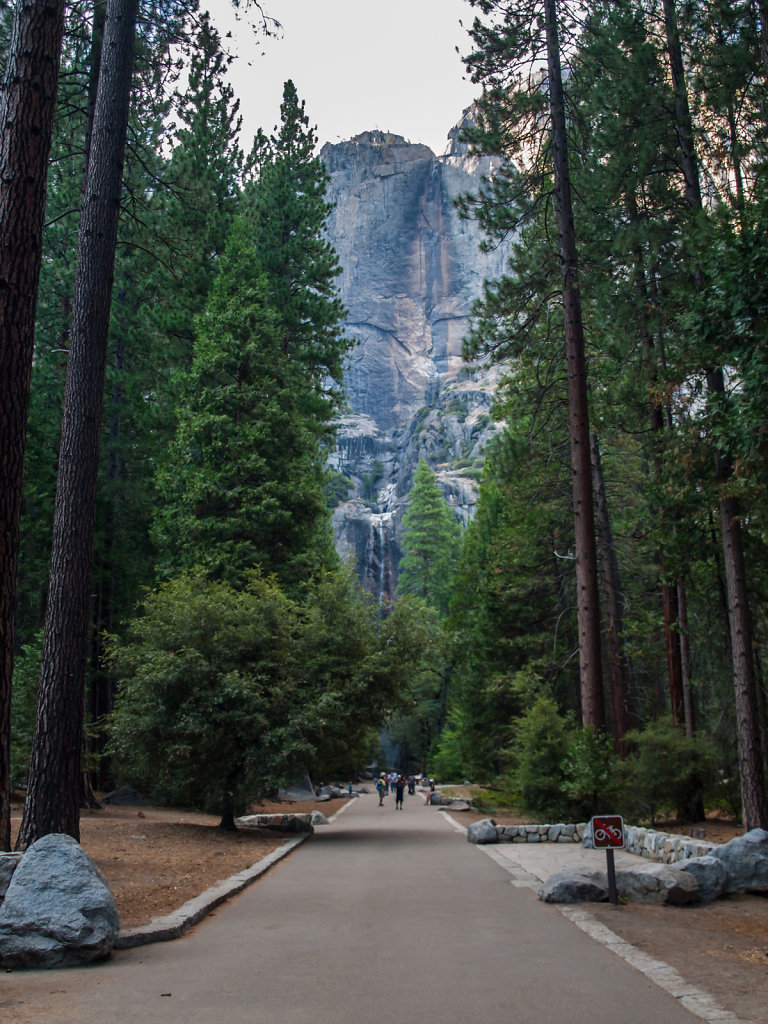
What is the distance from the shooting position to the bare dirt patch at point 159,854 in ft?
25.6

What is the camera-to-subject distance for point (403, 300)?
122 meters

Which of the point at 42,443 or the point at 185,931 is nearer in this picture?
the point at 185,931

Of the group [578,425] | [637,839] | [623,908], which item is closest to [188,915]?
[623,908]

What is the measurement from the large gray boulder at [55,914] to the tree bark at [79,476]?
2.69 metres

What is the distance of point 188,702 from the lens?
49.5 ft

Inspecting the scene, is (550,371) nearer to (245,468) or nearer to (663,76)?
Result: (663,76)

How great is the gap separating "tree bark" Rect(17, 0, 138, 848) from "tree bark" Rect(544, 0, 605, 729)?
802 cm

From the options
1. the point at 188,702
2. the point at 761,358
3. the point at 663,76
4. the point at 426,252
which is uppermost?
the point at 426,252

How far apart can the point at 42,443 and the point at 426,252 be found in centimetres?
11105

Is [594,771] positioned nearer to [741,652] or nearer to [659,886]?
[741,652]

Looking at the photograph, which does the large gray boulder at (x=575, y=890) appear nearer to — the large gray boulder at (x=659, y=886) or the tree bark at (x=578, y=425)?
the large gray boulder at (x=659, y=886)

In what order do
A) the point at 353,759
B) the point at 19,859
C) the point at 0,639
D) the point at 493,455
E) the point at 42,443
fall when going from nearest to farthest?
the point at 19,859 → the point at 0,639 → the point at 493,455 → the point at 353,759 → the point at 42,443

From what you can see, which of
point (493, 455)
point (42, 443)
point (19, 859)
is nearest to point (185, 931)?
Answer: point (19, 859)

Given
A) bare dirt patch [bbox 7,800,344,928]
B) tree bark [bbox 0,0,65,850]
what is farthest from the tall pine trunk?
tree bark [bbox 0,0,65,850]
